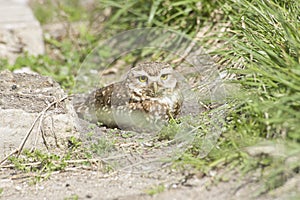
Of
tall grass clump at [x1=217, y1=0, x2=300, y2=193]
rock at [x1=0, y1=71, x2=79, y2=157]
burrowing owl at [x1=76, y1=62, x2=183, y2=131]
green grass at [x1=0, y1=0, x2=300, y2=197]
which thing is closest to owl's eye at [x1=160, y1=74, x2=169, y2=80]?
burrowing owl at [x1=76, y1=62, x2=183, y2=131]

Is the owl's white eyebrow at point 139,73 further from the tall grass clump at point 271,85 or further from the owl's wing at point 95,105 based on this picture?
the tall grass clump at point 271,85

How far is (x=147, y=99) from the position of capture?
5035 millimetres

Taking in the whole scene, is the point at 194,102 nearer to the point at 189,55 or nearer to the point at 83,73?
the point at 189,55

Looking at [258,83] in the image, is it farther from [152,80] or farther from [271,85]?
[152,80]

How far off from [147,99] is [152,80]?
6.3 inches

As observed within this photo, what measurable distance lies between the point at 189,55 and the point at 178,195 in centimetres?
268

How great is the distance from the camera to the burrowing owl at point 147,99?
16.4ft

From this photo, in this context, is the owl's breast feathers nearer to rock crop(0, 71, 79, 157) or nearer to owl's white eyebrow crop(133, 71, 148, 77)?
owl's white eyebrow crop(133, 71, 148, 77)

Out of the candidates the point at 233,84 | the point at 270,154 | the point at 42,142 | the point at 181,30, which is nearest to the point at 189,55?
the point at 181,30

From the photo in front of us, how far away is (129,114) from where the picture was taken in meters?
5.04

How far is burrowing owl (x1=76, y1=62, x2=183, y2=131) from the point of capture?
5000 millimetres

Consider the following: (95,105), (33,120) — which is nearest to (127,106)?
(95,105)

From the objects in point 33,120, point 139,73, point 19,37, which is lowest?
point 33,120

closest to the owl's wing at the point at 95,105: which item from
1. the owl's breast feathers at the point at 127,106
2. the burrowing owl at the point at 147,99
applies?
the owl's breast feathers at the point at 127,106
